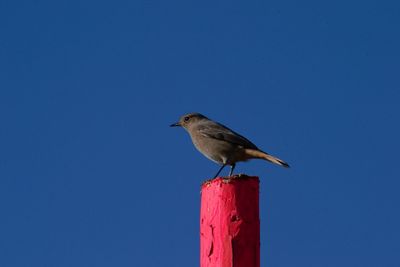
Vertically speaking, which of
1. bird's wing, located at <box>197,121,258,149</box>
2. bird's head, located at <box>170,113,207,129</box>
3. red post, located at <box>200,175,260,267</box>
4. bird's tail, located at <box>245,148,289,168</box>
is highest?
bird's head, located at <box>170,113,207,129</box>

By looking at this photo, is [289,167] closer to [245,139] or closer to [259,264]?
[245,139]

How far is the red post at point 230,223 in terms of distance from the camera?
5.45m

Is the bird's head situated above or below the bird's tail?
above

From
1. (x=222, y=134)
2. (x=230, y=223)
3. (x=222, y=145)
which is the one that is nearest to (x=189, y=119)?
(x=222, y=134)

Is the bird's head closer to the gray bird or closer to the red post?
the gray bird

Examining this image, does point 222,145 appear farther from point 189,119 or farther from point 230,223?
point 230,223

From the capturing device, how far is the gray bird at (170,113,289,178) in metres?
11.1

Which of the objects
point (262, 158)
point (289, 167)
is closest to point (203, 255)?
point (289, 167)

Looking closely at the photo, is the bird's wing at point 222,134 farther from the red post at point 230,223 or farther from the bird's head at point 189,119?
the red post at point 230,223

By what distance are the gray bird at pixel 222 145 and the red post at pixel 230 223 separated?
4.68 m

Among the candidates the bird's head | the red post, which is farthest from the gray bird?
the red post

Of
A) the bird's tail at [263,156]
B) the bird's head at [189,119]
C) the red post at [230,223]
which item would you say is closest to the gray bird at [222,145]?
the bird's tail at [263,156]

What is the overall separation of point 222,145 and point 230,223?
5.85 m

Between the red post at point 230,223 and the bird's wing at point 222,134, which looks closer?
the red post at point 230,223
